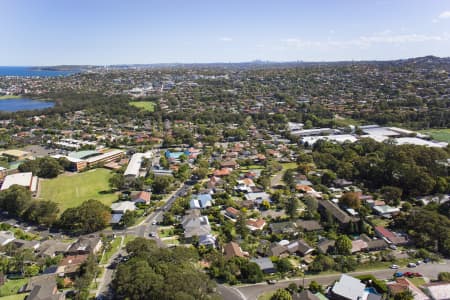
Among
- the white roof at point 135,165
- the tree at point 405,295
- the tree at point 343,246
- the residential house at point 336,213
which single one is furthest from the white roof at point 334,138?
the tree at point 405,295

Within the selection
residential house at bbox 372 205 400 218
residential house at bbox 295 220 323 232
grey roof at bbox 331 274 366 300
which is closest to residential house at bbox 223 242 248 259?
residential house at bbox 295 220 323 232

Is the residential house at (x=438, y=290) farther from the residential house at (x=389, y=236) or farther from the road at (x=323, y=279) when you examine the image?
the residential house at (x=389, y=236)

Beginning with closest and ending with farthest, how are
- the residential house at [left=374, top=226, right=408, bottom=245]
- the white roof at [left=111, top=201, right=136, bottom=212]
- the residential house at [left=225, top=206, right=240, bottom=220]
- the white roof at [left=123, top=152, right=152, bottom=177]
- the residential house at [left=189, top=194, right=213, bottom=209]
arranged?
1. the residential house at [left=374, top=226, right=408, bottom=245]
2. the residential house at [left=225, top=206, right=240, bottom=220]
3. the white roof at [left=111, top=201, right=136, bottom=212]
4. the residential house at [left=189, top=194, right=213, bottom=209]
5. the white roof at [left=123, top=152, right=152, bottom=177]

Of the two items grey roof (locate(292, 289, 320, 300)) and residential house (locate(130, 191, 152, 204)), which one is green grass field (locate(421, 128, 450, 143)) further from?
residential house (locate(130, 191, 152, 204))

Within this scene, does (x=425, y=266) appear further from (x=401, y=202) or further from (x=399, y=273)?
(x=401, y=202)

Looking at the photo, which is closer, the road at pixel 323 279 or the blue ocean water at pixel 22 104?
the road at pixel 323 279

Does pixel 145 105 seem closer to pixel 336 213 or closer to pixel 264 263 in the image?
pixel 336 213

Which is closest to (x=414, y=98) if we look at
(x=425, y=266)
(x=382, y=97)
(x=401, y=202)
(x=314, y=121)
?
(x=382, y=97)
